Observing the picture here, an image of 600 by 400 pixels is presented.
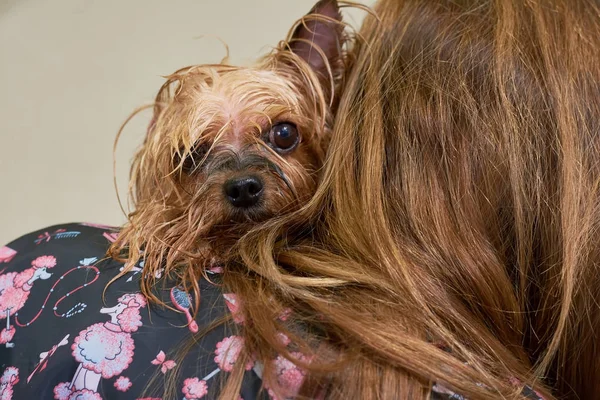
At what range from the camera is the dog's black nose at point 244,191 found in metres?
0.85

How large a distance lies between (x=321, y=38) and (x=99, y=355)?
64 cm

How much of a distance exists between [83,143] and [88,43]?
1.00ft

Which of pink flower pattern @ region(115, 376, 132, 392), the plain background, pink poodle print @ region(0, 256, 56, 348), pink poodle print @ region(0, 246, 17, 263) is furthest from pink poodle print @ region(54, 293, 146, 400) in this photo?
the plain background

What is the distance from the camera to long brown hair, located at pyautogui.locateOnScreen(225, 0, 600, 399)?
649 millimetres

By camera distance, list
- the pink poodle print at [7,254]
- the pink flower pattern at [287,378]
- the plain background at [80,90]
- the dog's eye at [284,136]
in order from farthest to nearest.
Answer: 1. the plain background at [80,90]
2. the dog's eye at [284,136]
3. the pink poodle print at [7,254]
4. the pink flower pattern at [287,378]

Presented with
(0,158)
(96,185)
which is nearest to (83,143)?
(96,185)

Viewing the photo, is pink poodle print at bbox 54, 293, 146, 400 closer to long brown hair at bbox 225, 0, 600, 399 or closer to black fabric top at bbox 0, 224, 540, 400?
black fabric top at bbox 0, 224, 540, 400

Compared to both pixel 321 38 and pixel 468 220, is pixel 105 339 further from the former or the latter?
pixel 321 38

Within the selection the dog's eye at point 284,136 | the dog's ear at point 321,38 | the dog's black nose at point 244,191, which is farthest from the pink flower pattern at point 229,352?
the dog's ear at point 321,38

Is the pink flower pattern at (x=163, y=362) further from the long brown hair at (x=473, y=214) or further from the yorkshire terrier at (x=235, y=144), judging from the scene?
the yorkshire terrier at (x=235, y=144)

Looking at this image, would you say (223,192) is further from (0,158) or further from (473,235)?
(0,158)

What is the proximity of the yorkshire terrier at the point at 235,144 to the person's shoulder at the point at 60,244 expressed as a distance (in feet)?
0.14

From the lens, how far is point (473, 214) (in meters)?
0.69

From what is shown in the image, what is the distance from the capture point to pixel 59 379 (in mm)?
607
